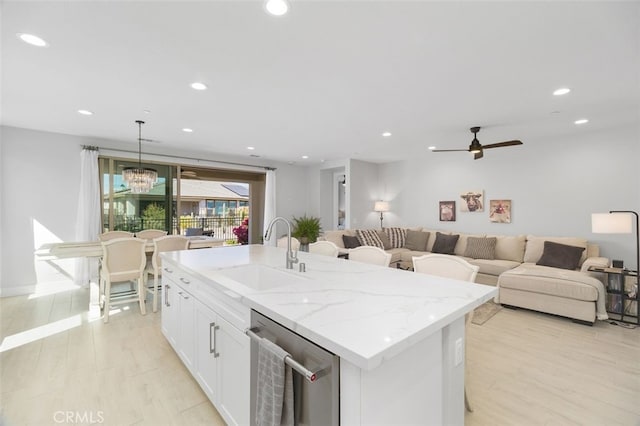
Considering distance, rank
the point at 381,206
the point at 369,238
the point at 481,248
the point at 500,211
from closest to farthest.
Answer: the point at 481,248 < the point at 500,211 < the point at 369,238 < the point at 381,206

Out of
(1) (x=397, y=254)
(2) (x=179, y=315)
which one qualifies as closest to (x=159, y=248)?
(2) (x=179, y=315)

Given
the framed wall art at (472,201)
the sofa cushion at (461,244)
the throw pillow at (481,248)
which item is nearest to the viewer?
the throw pillow at (481,248)

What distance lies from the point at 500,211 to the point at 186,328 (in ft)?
18.2

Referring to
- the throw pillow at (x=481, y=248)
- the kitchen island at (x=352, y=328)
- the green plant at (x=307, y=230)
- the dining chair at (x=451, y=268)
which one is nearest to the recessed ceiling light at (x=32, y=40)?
the kitchen island at (x=352, y=328)

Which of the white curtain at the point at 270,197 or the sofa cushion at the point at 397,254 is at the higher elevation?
the white curtain at the point at 270,197

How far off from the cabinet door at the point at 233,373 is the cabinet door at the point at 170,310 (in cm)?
93

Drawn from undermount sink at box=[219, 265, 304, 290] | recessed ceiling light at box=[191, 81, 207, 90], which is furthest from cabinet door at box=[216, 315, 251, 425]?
recessed ceiling light at box=[191, 81, 207, 90]

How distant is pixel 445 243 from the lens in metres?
5.54

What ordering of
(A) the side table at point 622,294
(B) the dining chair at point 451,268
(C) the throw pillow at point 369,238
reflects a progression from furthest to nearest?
1. (C) the throw pillow at point 369,238
2. (A) the side table at point 622,294
3. (B) the dining chair at point 451,268

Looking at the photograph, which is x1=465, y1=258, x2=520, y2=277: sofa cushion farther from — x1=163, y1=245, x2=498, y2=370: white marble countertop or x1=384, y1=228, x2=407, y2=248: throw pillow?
x1=163, y1=245, x2=498, y2=370: white marble countertop

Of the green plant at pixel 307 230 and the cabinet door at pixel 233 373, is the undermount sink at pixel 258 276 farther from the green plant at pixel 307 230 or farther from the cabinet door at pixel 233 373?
the green plant at pixel 307 230

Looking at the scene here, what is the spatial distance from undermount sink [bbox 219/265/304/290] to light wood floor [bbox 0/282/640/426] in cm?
85

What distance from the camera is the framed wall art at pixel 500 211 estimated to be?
5.15 meters

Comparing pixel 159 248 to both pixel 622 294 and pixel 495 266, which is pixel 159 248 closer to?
pixel 495 266
